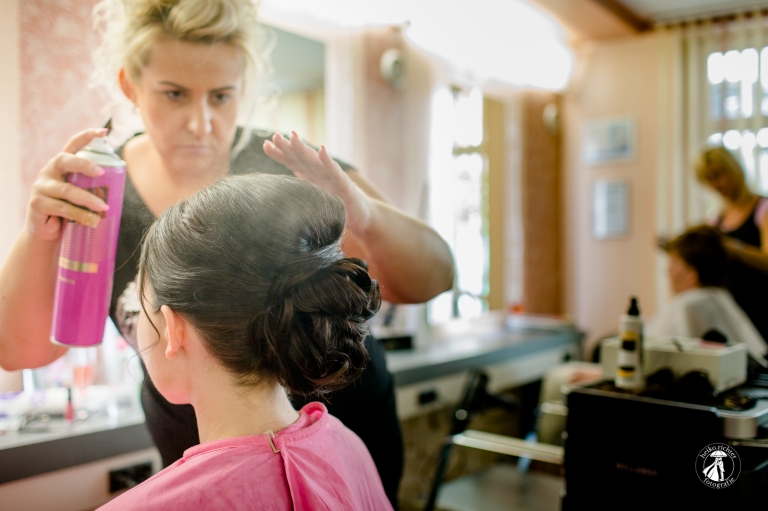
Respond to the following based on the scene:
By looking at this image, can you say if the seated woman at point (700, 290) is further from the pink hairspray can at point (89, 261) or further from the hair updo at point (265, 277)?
the pink hairspray can at point (89, 261)

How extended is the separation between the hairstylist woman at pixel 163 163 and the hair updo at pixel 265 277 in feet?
0.29

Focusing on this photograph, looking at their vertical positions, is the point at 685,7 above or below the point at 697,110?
above

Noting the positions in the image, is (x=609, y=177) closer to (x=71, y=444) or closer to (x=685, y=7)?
(x=685, y=7)

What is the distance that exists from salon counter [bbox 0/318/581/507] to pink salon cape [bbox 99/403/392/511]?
0.95ft

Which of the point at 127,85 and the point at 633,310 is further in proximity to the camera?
the point at 633,310

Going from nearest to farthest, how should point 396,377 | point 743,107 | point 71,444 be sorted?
point 71,444 < point 396,377 < point 743,107

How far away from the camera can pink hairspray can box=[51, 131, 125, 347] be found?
0.93 metres

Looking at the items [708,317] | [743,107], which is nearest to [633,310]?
[708,317]

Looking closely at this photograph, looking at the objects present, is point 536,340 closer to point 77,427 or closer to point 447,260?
point 447,260

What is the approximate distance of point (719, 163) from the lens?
298 centimetres

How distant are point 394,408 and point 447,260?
1.03 ft

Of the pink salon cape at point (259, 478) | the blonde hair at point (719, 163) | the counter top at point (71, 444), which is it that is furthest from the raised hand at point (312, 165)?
the blonde hair at point (719, 163)

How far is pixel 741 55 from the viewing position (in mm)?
3207

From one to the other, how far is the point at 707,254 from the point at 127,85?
2196 mm
